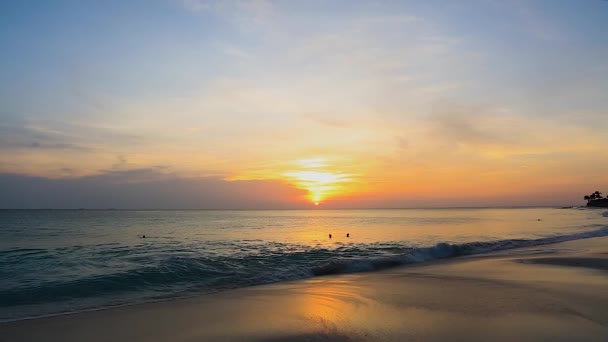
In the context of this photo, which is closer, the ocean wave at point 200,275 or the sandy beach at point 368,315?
the sandy beach at point 368,315

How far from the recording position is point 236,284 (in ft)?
46.1

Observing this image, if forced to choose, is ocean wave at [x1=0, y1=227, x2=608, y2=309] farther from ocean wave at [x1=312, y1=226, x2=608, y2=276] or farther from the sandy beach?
the sandy beach

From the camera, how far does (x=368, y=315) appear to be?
7984 millimetres

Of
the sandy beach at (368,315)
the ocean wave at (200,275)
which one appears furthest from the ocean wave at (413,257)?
the sandy beach at (368,315)

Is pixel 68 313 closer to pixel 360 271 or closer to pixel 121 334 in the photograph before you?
pixel 121 334

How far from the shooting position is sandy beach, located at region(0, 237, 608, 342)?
6785mm

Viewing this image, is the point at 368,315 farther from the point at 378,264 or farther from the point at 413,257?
the point at 413,257

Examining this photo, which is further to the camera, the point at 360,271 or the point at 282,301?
the point at 360,271

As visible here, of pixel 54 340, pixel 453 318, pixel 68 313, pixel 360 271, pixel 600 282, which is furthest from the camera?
pixel 360 271

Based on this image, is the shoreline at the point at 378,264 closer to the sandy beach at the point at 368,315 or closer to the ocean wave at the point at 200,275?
the ocean wave at the point at 200,275

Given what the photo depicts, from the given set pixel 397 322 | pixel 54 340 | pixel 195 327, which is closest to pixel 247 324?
pixel 195 327

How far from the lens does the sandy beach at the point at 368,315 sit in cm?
679

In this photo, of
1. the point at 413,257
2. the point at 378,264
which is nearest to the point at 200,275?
the point at 378,264

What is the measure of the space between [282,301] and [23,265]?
1383 centimetres
